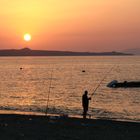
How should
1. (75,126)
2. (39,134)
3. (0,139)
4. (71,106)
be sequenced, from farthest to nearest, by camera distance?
(71,106), (75,126), (39,134), (0,139)

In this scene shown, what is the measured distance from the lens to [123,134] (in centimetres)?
1700

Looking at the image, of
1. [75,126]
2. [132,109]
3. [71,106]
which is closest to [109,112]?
[132,109]

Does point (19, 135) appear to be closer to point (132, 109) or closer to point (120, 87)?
point (132, 109)

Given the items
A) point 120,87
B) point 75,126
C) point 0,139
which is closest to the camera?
point 0,139

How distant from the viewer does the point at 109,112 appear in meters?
31.6

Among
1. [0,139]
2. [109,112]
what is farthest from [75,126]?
[109,112]

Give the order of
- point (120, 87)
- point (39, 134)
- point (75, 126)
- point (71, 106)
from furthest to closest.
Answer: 1. point (120, 87)
2. point (71, 106)
3. point (75, 126)
4. point (39, 134)

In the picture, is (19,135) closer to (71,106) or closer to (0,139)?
(0,139)

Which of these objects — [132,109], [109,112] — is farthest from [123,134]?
[132,109]

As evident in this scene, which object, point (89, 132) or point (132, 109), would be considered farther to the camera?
point (132, 109)

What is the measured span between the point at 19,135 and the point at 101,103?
23084mm

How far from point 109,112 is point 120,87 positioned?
96.9 feet

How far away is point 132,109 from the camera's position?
3356 cm

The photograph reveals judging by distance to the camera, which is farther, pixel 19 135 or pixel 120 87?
pixel 120 87
